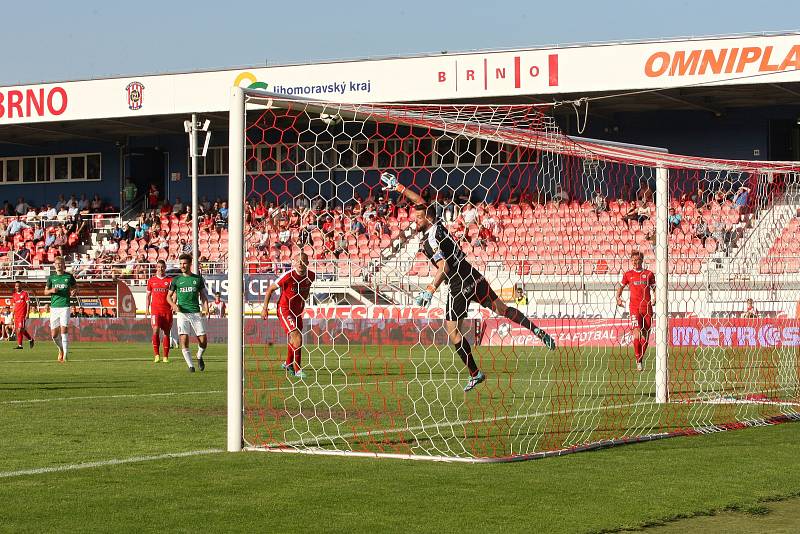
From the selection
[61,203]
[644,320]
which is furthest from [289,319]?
[61,203]

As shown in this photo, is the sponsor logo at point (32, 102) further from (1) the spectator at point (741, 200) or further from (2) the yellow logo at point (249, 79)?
(1) the spectator at point (741, 200)

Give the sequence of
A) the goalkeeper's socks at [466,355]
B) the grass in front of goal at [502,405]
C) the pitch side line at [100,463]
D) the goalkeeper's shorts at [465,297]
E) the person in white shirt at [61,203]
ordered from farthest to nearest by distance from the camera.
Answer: the person in white shirt at [61,203] < the goalkeeper's socks at [466,355] < the goalkeeper's shorts at [465,297] < the grass in front of goal at [502,405] < the pitch side line at [100,463]

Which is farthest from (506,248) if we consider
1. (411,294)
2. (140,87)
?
(140,87)

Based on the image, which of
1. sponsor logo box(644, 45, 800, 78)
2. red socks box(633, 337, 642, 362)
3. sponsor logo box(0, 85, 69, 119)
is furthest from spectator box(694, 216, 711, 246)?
sponsor logo box(0, 85, 69, 119)

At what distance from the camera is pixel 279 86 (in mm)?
39281

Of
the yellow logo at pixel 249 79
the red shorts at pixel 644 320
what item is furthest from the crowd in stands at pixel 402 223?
the yellow logo at pixel 249 79

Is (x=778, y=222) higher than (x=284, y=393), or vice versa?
(x=778, y=222)

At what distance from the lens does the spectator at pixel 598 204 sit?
1708 cm

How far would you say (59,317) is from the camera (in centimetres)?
2233

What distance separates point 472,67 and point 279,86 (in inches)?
264

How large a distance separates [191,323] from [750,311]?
871 centimetres

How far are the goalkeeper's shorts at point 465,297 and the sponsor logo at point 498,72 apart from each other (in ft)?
74.1

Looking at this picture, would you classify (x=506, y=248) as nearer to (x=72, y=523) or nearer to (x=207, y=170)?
(x=72, y=523)

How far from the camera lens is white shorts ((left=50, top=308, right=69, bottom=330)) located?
72.8 ft
